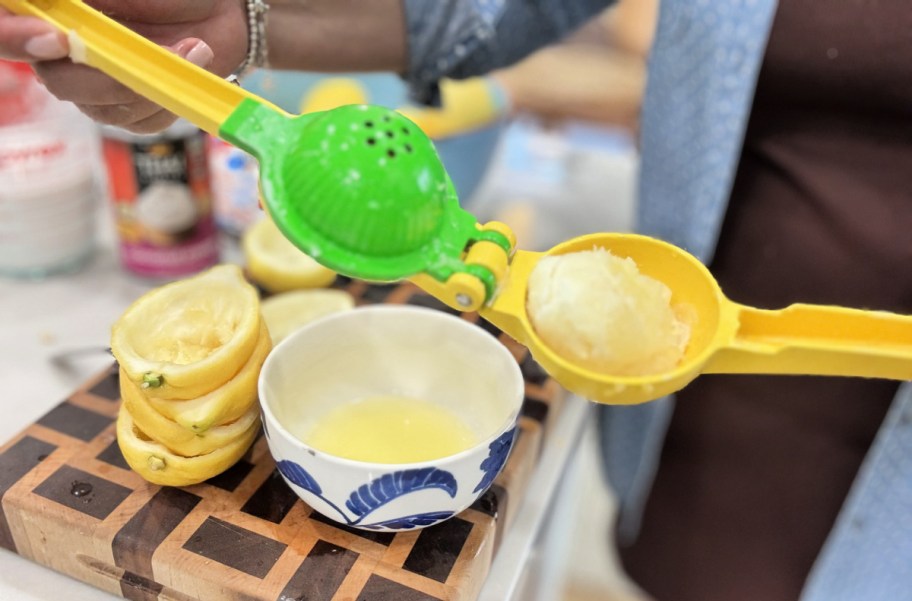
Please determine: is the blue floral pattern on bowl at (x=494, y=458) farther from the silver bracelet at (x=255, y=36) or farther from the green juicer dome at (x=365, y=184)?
the silver bracelet at (x=255, y=36)

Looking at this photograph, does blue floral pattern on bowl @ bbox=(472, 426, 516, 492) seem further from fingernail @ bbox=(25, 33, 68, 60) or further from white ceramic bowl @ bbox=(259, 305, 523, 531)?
fingernail @ bbox=(25, 33, 68, 60)

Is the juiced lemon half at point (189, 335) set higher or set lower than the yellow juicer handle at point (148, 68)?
lower

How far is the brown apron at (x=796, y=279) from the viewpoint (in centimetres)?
60

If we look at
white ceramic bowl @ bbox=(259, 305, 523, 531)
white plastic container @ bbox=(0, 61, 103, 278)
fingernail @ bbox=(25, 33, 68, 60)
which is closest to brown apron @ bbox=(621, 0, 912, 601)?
white ceramic bowl @ bbox=(259, 305, 523, 531)

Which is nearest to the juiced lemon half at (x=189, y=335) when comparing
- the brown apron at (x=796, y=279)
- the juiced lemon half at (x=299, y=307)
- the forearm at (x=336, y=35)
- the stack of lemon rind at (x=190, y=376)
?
the stack of lemon rind at (x=190, y=376)

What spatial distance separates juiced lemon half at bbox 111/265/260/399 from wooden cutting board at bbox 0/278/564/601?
3.3 inches

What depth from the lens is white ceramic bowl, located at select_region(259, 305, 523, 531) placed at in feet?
1.43

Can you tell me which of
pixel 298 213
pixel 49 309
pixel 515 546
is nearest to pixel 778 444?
pixel 515 546

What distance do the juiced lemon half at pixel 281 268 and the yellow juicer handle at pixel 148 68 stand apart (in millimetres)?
282

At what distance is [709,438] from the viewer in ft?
2.55

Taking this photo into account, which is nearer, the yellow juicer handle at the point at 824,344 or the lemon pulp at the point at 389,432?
the yellow juicer handle at the point at 824,344

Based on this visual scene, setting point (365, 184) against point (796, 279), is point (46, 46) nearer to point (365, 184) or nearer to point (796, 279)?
point (365, 184)

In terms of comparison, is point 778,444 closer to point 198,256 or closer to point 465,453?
point 465,453

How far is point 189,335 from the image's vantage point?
0.53 metres
